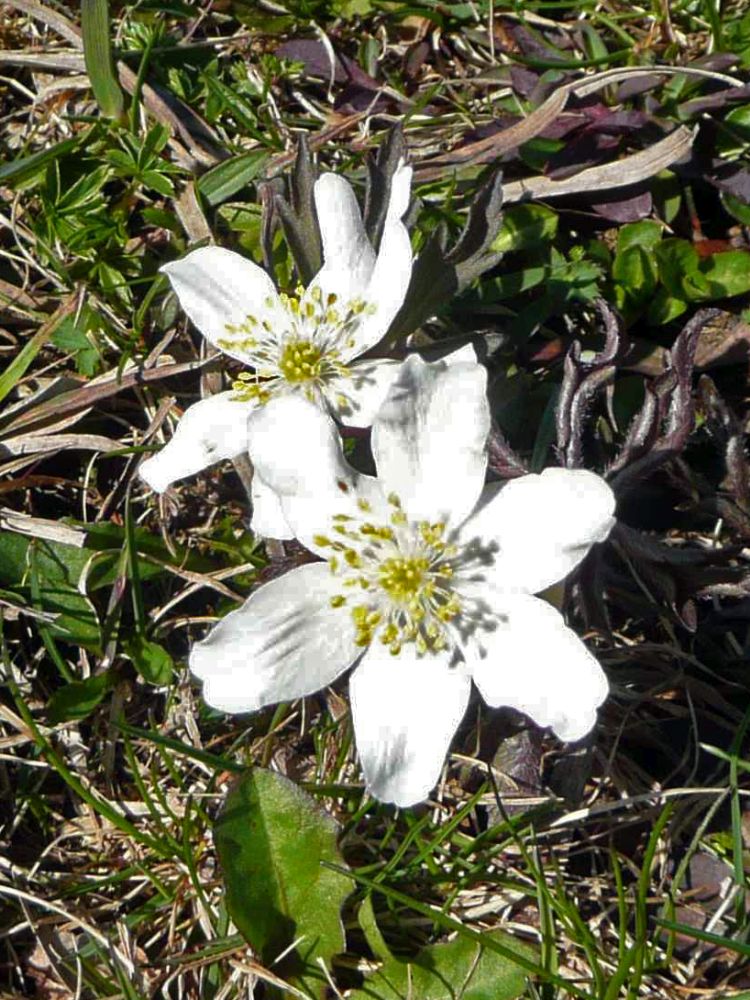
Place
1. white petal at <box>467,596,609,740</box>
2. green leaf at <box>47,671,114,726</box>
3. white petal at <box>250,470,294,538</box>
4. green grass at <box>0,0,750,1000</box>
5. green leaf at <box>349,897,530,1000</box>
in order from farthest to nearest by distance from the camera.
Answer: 1. green leaf at <box>47,671,114,726</box>
2. green grass at <box>0,0,750,1000</box>
3. green leaf at <box>349,897,530,1000</box>
4. white petal at <box>250,470,294,538</box>
5. white petal at <box>467,596,609,740</box>

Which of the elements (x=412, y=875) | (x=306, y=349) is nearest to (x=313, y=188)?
(x=306, y=349)

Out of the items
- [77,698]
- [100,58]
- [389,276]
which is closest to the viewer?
[389,276]

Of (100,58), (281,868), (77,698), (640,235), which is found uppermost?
(100,58)

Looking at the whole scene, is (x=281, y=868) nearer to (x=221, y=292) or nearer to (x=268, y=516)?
(x=268, y=516)

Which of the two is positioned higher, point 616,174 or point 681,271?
point 616,174

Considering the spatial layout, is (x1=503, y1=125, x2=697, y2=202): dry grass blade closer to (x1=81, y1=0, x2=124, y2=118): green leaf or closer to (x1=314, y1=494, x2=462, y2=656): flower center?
(x1=81, y1=0, x2=124, y2=118): green leaf

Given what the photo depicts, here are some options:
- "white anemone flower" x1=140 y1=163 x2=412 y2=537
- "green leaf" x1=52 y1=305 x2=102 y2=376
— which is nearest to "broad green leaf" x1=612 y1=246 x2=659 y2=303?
"white anemone flower" x1=140 y1=163 x2=412 y2=537

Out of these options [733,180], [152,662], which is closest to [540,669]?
[152,662]
